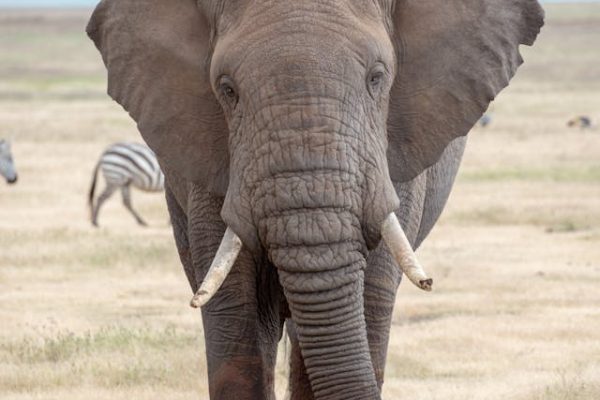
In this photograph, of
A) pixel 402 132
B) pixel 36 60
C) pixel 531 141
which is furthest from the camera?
pixel 36 60

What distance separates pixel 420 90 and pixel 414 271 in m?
1.07

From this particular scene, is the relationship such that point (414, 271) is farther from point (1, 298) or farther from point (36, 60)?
point (36, 60)

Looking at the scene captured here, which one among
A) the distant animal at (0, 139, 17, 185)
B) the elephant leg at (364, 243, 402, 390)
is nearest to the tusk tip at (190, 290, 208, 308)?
the elephant leg at (364, 243, 402, 390)

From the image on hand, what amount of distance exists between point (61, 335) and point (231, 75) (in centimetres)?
624

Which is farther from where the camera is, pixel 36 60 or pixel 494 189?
pixel 36 60

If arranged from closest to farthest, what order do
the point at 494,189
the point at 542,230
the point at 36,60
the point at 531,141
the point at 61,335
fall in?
the point at 61,335, the point at 542,230, the point at 494,189, the point at 531,141, the point at 36,60

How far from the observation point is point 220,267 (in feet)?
19.7

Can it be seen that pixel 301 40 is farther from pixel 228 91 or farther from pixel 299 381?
pixel 299 381

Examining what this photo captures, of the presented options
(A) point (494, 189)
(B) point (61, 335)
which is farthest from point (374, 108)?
(A) point (494, 189)

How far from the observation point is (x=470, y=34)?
6.75 metres

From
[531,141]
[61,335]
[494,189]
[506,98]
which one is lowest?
[506,98]

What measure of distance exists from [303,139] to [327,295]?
0.58 m

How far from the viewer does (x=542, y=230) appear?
780 inches

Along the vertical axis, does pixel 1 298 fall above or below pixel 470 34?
below
